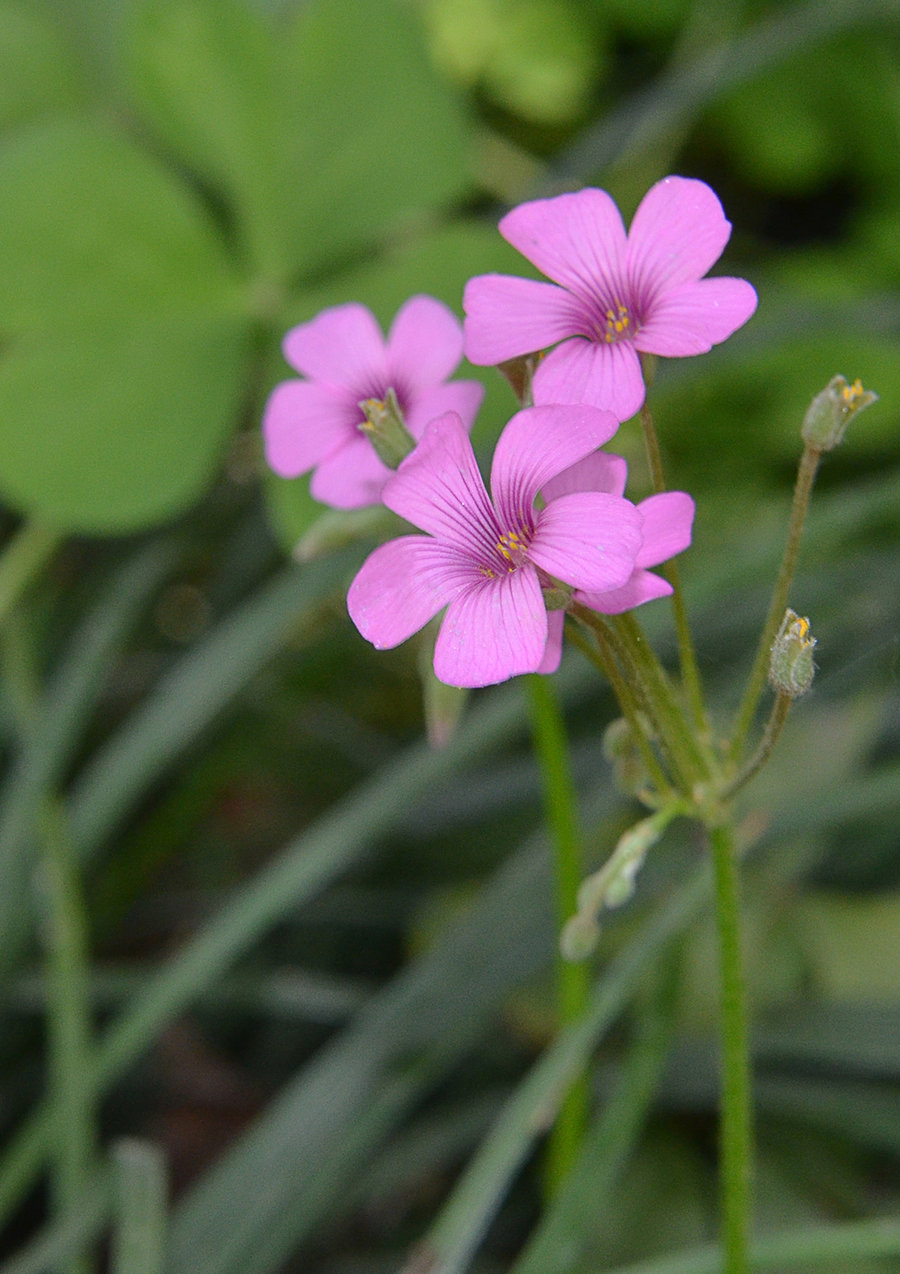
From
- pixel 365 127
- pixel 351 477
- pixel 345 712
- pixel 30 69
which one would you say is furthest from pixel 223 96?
pixel 351 477

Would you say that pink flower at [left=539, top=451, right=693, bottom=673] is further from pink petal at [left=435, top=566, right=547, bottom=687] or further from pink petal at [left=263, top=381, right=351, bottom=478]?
pink petal at [left=263, top=381, right=351, bottom=478]

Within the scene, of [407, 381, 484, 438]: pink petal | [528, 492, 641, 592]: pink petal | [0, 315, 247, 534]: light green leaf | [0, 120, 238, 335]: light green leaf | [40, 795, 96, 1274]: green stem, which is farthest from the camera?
[0, 120, 238, 335]: light green leaf

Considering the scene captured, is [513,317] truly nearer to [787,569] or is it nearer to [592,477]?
[592,477]

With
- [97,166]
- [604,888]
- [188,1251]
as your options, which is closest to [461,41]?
[97,166]

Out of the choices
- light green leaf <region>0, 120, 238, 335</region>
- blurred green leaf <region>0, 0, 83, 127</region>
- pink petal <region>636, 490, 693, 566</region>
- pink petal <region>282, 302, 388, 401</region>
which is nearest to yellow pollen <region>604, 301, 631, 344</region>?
pink petal <region>636, 490, 693, 566</region>

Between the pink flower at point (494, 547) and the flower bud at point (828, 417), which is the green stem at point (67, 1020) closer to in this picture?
the pink flower at point (494, 547)

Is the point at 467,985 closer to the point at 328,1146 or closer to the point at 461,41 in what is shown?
the point at 328,1146

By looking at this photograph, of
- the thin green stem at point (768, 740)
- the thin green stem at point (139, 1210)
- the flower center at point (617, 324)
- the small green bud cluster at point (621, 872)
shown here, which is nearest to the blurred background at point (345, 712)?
the thin green stem at point (139, 1210)

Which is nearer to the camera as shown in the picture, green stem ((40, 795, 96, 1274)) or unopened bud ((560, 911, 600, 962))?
unopened bud ((560, 911, 600, 962))
